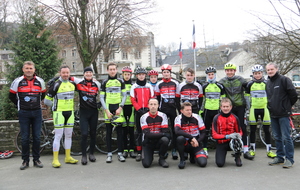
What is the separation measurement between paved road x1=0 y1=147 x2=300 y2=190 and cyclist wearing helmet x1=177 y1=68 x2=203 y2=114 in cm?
138

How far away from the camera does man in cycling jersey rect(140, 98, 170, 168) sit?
549cm

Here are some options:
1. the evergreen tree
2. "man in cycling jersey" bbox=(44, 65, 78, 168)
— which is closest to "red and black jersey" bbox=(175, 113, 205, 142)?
"man in cycling jersey" bbox=(44, 65, 78, 168)

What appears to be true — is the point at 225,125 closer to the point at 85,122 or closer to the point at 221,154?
the point at 221,154

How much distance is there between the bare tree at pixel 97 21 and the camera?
19328 millimetres

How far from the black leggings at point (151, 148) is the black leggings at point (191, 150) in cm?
29

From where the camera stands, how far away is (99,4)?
1994 cm

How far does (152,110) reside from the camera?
18.3 feet

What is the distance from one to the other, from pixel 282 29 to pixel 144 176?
27.6 feet

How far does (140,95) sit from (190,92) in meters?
1.20

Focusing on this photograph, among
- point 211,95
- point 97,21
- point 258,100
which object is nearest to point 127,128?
point 211,95

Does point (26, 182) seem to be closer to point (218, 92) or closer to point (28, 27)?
point (218, 92)

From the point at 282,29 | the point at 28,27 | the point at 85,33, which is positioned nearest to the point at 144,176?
the point at 282,29

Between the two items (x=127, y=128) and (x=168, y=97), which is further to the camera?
(x=127, y=128)

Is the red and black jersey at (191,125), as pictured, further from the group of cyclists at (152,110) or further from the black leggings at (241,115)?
the black leggings at (241,115)
